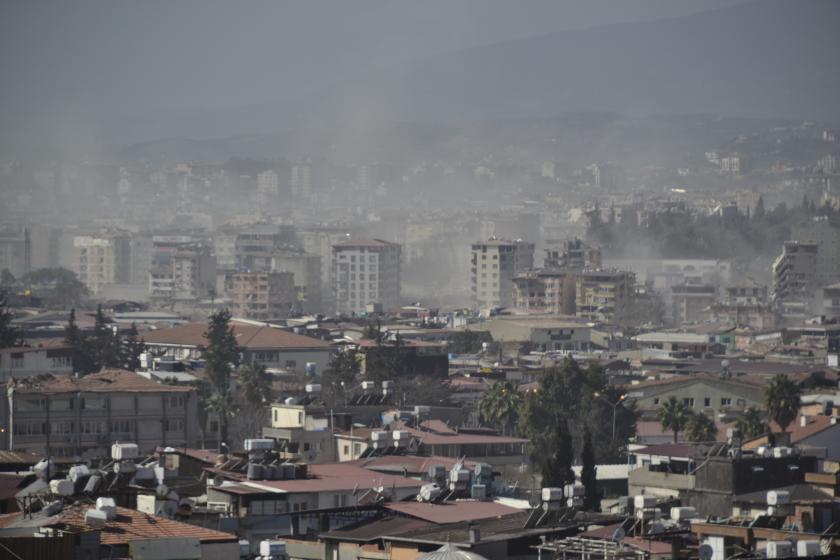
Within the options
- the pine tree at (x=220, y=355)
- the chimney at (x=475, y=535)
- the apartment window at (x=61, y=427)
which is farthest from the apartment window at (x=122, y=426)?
the chimney at (x=475, y=535)

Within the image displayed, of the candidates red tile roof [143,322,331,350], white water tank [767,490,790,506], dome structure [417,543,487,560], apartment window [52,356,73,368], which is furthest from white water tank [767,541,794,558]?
red tile roof [143,322,331,350]

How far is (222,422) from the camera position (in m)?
49.6

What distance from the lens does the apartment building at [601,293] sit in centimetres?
13900

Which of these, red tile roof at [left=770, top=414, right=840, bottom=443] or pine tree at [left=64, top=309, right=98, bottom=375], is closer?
red tile roof at [left=770, top=414, right=840, bottom=443]

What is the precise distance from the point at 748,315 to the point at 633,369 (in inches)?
1849

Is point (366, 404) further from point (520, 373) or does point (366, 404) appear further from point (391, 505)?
point (520, 373)

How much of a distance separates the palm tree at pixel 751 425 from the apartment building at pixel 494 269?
108 meters

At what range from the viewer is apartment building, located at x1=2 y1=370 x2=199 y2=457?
150 ft

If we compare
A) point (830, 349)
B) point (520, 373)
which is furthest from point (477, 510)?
point (830, 349)

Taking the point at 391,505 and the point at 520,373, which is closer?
the point at 391,505

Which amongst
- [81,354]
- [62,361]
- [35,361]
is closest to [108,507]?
[35,361]

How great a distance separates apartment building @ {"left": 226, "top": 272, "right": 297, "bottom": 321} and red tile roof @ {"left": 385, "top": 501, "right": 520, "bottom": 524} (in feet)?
368

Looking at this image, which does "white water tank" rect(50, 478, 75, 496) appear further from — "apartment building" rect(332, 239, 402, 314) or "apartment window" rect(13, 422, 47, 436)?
"apartment building" rect(332, 239, 402, 314)

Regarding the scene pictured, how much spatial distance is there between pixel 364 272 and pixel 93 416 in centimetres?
12077
